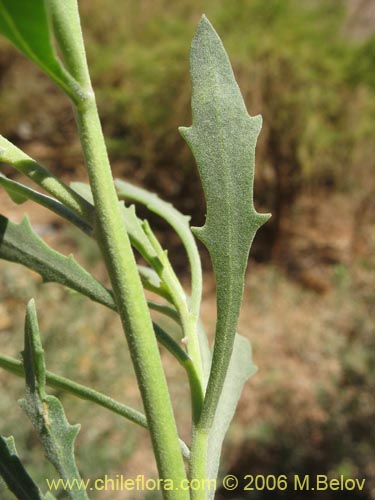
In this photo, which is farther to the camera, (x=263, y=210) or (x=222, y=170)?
(x=263, y=210)

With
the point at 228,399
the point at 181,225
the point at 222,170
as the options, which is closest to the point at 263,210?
the point at 181,225

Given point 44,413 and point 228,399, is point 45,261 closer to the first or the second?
point 44,413

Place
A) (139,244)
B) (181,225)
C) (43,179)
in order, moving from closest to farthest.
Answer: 1. (43,179)
2. (139,244)
3. (181,225)

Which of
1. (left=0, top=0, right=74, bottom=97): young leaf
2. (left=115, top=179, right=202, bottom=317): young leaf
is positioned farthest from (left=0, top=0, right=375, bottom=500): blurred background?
(left=0, top=0, right=74, bottom=97): young leaf

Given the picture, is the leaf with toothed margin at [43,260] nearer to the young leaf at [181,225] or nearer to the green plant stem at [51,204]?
the green plant stem at [51,204]

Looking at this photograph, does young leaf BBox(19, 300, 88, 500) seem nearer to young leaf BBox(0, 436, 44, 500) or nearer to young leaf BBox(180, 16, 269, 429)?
young leaf BBox(0, 436, 44, 500)
